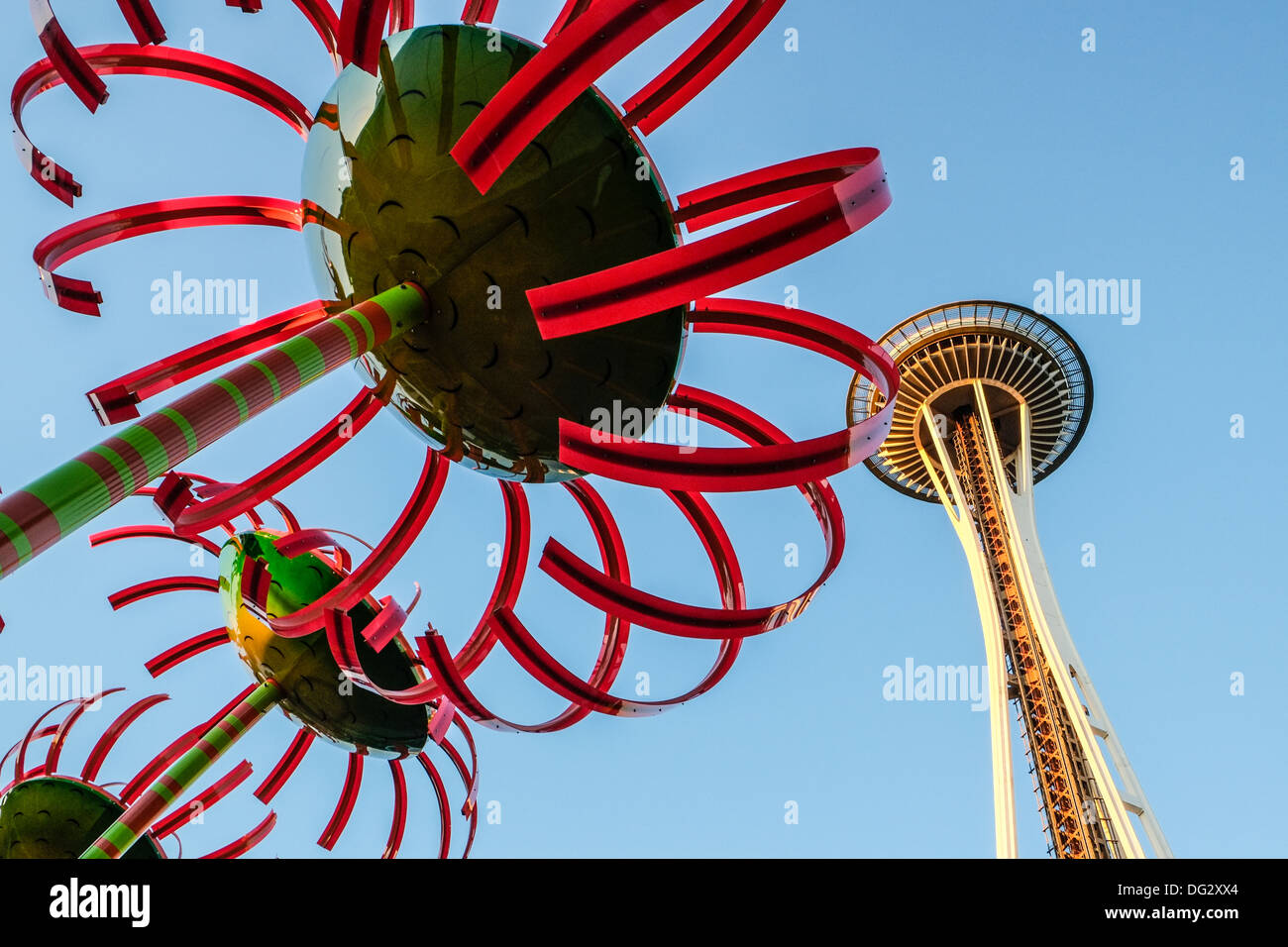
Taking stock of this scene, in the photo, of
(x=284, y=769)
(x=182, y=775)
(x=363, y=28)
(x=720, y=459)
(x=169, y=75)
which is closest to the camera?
(x=363, y=28)

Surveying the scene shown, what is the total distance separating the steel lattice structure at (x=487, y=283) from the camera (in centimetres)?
329

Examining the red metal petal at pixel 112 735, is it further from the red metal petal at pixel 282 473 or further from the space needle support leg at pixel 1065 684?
the space needle support leg at pixel 1065 684

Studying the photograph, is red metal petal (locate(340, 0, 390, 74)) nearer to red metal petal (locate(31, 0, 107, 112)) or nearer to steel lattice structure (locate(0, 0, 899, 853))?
steel lattice structure (locate(0, 0, 899, 853))

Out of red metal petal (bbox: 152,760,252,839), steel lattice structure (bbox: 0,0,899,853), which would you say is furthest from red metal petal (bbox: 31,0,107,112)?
red metal petal (bbox: 152,760,252,839)

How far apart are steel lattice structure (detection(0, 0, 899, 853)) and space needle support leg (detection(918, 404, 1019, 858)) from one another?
20483 millimetres

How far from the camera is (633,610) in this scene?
181 inches

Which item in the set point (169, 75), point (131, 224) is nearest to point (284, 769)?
point (131, 224)

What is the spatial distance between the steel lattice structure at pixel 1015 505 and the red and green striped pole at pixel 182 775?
50.2 ft

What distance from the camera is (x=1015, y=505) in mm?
37156

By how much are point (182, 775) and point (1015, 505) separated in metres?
35.7

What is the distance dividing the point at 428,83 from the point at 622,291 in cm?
143

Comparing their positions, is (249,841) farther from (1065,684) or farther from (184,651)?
(1065,684)

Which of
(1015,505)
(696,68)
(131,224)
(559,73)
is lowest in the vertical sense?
(559,73)
